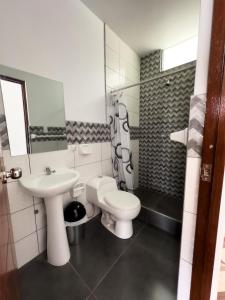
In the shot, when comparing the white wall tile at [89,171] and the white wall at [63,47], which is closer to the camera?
the white wall at [63,47]

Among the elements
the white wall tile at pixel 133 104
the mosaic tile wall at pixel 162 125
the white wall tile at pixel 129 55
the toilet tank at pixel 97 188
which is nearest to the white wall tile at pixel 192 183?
the toilet tank at pixel 97 188

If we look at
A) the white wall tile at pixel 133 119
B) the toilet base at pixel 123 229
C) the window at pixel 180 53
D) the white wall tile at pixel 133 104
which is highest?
the window at pixel 180 53

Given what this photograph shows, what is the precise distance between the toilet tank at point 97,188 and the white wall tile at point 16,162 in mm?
763

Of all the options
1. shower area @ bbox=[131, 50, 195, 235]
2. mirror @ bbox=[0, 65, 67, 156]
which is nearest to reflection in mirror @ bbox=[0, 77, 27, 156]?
mirror @ bbox=[0, 65, 67, 156]

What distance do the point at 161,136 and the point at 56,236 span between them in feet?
6.59

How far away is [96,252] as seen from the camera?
4.80 ft

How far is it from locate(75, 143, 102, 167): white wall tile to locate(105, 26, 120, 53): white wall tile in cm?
140

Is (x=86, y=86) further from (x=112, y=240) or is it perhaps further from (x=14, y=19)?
(x=112, y=240)

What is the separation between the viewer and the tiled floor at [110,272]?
1.10m

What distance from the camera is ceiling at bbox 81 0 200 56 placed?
1.63 metres

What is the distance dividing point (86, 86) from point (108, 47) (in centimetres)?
73

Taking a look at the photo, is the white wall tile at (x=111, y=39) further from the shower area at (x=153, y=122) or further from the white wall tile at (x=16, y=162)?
the white wall tile at (x=16, y=162)

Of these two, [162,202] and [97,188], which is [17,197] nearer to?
[97,188]

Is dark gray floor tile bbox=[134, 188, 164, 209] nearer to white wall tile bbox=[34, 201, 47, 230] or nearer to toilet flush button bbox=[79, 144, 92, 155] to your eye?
toilet flush button bbox=[79, 144, 92, 155]
